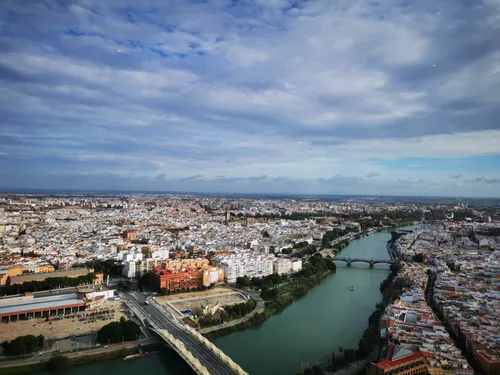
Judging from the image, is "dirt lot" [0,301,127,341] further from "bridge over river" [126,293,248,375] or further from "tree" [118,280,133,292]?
"tree" [118,280,133,292]

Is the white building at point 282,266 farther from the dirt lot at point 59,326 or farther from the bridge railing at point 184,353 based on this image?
the bridge railing at point 184,353

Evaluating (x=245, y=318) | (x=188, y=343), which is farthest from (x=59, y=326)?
(x=245, y=318)

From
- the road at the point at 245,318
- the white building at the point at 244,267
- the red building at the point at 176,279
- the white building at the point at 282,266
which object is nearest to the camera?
the road at the point at 245,318

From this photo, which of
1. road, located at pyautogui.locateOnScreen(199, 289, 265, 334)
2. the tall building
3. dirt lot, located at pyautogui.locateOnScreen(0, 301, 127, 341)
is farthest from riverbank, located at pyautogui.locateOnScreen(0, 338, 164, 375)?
the tall building

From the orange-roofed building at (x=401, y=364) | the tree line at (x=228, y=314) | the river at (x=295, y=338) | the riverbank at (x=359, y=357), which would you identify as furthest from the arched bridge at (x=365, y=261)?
the orange-roofed building at (x=401, y=364)

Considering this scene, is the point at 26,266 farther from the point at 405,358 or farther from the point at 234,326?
the point at 405,358
